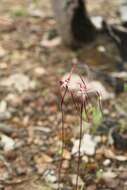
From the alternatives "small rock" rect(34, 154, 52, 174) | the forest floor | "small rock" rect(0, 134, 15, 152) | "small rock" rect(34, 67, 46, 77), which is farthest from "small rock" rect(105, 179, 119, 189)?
"small rock" rect(34, 67, 46, 77)

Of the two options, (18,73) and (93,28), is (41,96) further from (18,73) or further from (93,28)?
(93,28)

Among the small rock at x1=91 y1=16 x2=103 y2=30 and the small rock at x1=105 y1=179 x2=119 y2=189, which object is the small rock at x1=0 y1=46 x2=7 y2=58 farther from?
the small rock at x1=105 y1=179 x2=119 y2=189

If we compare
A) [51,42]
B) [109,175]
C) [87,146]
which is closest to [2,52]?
[51,42]

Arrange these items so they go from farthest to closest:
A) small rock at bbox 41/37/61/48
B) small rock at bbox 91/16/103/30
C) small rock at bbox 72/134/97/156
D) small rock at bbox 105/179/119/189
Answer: small rock at bbox 41/37/61/48, small rock at bbox 91/16/103/30, small rock at bbox 72/134/97/156, small rock at bbox 105/179/119/189

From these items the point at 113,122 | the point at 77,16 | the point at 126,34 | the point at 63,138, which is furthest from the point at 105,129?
the point at 77,16

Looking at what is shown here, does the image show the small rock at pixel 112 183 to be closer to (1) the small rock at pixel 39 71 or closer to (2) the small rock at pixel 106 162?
(2) the small rock at pixel 106 162
